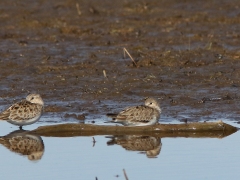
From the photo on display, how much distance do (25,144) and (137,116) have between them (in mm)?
2138

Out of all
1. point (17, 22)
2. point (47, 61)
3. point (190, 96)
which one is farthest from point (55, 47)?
point (190, 96)

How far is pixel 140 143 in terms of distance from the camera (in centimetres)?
1368

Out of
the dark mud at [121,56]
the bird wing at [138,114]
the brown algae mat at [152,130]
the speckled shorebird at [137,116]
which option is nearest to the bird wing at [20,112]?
the brown algae mat at [152,130]

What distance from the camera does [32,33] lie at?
22.8 meters

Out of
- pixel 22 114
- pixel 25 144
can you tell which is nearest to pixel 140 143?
pixel 25 144

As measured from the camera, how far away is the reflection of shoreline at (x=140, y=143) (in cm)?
1313

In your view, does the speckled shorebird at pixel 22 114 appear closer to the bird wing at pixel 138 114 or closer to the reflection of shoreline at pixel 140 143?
the bird wing at pixel 138 114

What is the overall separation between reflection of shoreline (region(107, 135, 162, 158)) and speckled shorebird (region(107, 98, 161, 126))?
59cm

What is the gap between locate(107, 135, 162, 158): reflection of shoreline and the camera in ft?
43.1

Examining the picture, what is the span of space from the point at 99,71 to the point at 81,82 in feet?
2.72

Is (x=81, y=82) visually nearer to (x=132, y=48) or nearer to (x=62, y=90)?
(x=62, y=90)

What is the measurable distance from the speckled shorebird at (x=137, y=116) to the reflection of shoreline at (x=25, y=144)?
1.45m

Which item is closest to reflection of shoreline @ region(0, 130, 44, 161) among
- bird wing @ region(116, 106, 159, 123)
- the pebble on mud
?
the pebble on mud

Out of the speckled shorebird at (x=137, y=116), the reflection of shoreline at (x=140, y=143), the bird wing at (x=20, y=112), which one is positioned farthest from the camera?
the bird wing at (x=20, y=112)
